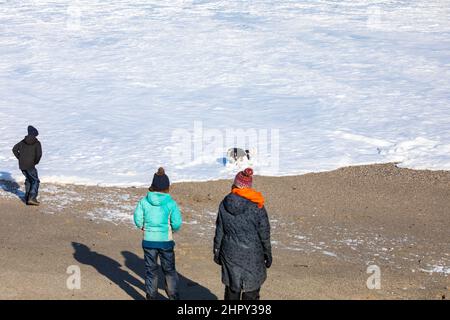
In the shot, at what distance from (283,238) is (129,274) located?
3.72m

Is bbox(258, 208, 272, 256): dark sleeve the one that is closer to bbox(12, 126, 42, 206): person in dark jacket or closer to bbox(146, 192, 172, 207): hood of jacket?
bbox(146, 192, 172, 207): hood of jacket

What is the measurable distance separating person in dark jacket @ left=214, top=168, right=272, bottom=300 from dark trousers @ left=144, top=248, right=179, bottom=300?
0.92m

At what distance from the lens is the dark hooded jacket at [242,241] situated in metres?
8.39

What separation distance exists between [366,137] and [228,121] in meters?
4.10

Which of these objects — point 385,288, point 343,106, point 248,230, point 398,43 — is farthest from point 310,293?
point 398,43

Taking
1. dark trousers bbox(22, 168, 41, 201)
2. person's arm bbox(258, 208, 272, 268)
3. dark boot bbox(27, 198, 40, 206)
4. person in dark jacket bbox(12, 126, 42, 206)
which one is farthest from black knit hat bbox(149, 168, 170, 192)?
dark boot bbox(27, 198, 40, 206)

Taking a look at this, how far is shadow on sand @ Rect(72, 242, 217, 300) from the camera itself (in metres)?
10.5

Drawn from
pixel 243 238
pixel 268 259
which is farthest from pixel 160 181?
pixel 268 259

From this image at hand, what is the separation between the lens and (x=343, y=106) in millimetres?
26391

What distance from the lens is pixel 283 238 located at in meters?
14.3

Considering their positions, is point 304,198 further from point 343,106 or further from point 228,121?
point 343,106

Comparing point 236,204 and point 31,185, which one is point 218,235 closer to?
point 236,204

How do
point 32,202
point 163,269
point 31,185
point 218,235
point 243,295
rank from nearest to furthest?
point 218,235, point 243,295, point 163,269, point 31,185, point 32,202

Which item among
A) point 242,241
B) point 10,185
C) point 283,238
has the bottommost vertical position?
point 283,238
